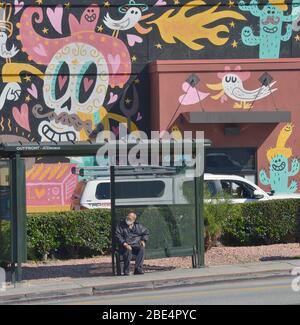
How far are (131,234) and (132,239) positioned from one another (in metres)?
0.10

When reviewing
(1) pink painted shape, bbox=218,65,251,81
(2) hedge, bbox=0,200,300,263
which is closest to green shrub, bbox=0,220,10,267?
(2) hedge, bbox=0,200,300,263

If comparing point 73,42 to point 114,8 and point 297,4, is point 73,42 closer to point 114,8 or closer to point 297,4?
point 114,8

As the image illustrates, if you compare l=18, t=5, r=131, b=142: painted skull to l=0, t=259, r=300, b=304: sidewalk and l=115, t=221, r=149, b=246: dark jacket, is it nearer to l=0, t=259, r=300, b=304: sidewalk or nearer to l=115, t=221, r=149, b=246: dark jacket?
l=115, t=221, r=149, b=246: dark jacket

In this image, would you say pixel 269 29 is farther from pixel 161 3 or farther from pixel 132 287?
pixel 132 287

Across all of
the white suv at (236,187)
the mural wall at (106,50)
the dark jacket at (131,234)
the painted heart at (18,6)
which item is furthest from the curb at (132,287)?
the painted heart at (18,6)

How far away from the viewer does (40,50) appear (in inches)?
1096

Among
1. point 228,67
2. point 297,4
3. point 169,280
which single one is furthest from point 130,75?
point 169,280

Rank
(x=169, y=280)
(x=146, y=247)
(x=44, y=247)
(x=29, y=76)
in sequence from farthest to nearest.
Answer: (x=29, y=76) < (x=44, y=247) < (x=146, y=247) < (x=169, y=280)

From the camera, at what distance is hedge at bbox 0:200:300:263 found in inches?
680

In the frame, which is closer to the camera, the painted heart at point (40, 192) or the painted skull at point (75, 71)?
the painted heart at point (40, 192)

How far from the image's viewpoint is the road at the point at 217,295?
13.0 meters

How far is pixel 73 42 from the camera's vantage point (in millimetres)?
28062

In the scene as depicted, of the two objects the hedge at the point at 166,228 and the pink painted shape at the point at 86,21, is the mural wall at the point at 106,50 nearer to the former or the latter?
the pink painted shape at the point at 86,21

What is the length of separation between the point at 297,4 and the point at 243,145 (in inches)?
211
